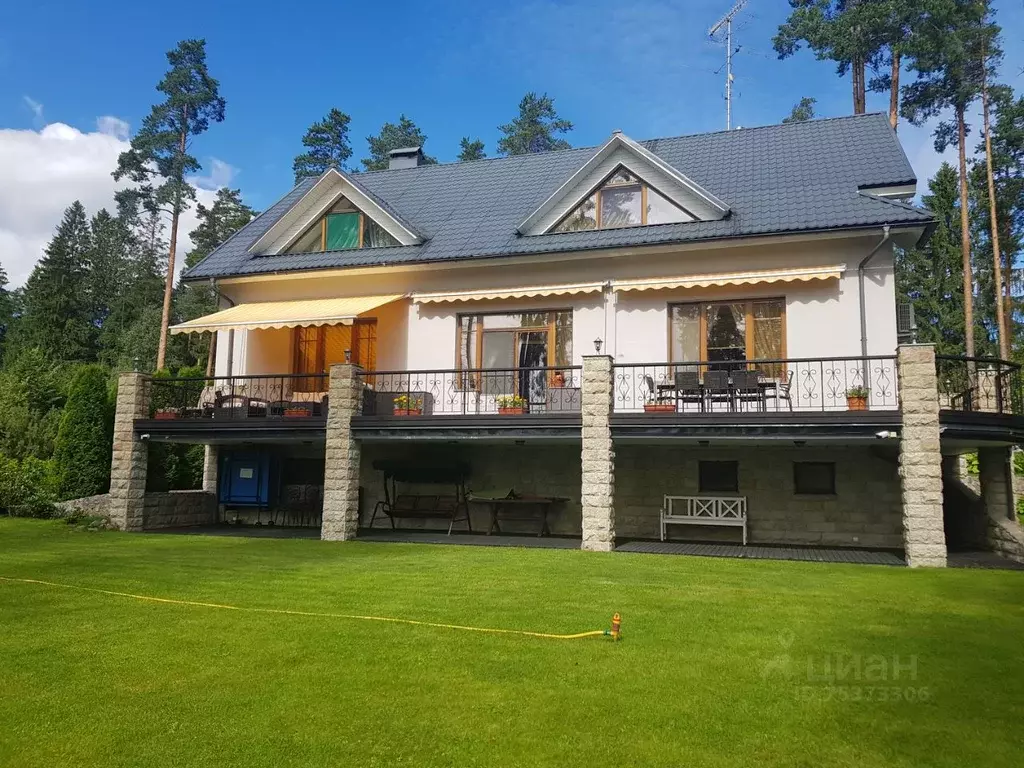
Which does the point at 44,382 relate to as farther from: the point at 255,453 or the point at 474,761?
the point at 474,761

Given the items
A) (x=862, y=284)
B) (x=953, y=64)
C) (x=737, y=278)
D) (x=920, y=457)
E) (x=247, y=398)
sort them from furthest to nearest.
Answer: (x=953, y=64) → (x=247, y=398) → (x=737, y=278) → (x=862, y=284) → (x=920, y=457)

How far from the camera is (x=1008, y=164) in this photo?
33312mm

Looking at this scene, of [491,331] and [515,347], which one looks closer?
[515,347]

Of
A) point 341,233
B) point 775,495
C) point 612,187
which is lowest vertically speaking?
point 775,495

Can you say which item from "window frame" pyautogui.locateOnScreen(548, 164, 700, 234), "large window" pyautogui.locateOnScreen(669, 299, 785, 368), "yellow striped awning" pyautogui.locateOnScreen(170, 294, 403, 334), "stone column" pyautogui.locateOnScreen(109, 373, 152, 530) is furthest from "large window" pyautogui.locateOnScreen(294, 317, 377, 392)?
"large window" pyautogui.locateOnScreen(669, 299, 785, 368)

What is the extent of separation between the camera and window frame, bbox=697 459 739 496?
16.5 meters

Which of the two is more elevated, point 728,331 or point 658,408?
point 728,331

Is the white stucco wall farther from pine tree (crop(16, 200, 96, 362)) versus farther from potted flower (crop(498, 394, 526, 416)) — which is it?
pine tree (crop(16, 200, 96, 362))

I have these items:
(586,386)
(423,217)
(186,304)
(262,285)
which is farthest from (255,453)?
(186,304)

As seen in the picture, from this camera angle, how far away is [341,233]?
64.7 ft

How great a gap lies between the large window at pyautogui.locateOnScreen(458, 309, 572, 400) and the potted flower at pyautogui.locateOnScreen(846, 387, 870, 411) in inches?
238

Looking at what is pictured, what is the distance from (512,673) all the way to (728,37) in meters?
27.4

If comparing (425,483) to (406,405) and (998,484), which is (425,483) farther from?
(998,484)

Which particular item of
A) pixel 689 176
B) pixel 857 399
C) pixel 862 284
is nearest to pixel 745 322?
pixel 862 284
